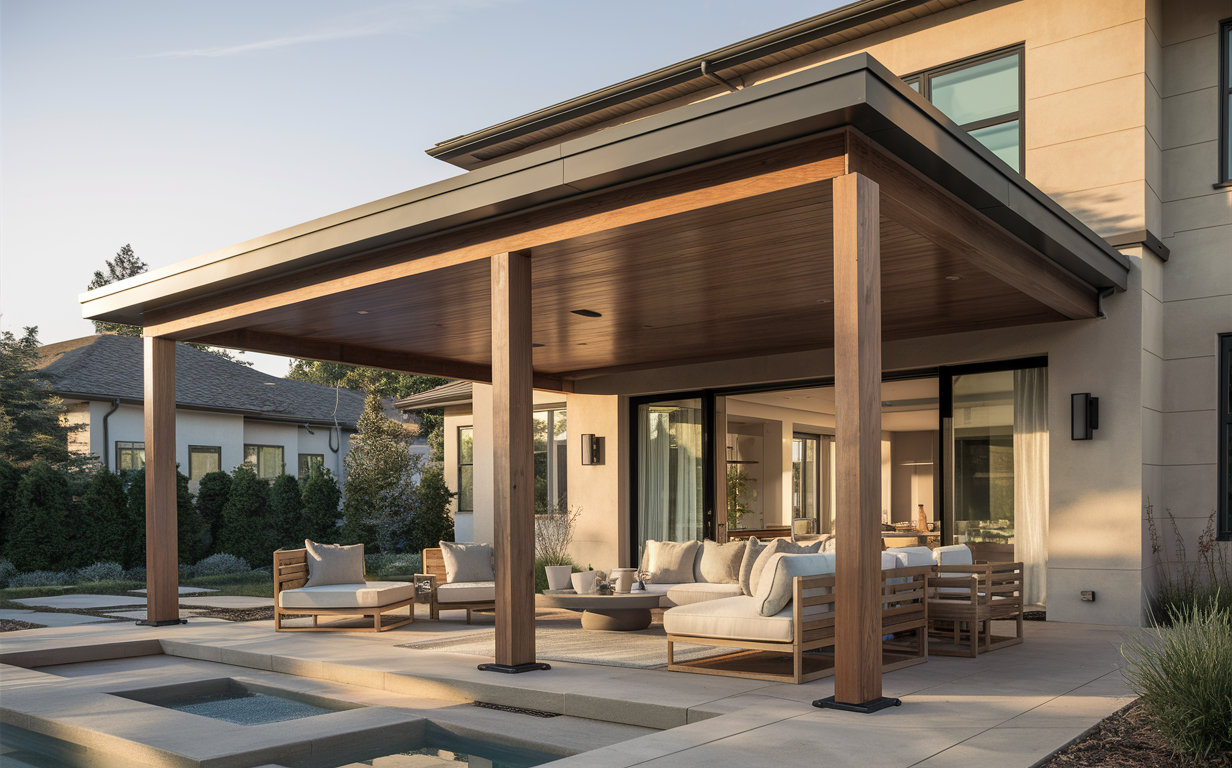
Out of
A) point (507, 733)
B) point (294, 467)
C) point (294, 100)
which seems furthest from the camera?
point (294, 467)

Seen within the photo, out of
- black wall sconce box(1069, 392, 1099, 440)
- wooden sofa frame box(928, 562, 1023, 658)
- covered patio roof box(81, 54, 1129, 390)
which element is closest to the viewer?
covered patio roof box(81, 54, 1129, 390)

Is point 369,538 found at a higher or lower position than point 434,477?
lower

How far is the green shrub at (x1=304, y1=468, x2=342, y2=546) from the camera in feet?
58.3

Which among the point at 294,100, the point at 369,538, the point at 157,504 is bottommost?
the point at 369,538

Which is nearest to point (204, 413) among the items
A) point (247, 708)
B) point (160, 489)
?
point (160, 489)

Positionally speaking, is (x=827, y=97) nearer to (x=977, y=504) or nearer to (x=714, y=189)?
(x=714, y=189)

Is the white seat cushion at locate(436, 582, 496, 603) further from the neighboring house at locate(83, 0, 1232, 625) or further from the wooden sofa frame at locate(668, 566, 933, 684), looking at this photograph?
the wooden sofa frame at locate(668, 566, 933, 684)

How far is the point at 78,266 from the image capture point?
4369 centimetres

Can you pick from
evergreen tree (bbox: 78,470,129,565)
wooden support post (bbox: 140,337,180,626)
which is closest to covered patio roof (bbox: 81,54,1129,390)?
wooden support post (bbox: 140,337,180,626)

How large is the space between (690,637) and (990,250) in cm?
322

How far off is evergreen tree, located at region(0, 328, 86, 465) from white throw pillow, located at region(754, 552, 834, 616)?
1566 cm

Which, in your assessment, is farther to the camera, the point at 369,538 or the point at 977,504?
the point at 369,538

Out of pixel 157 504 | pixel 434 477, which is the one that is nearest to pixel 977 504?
pixel 157 504

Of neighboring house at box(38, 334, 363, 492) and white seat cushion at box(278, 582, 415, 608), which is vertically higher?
neighboring house at box(38, 334, 363, 492)
